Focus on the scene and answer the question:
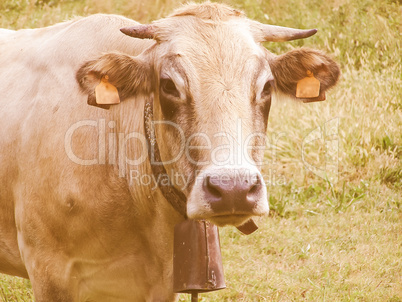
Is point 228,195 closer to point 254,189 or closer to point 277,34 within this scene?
point 254,189

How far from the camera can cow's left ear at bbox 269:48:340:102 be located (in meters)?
3.51

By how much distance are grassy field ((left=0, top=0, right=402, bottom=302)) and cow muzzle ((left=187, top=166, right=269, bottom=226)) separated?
1049 millimetres

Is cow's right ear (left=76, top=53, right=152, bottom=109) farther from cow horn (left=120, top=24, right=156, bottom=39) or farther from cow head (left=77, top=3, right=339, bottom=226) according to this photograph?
cow horn (left=120, top=24, right=156, bottom=39)

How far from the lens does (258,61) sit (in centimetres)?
323

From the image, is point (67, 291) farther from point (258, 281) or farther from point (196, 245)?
point (258, 281)

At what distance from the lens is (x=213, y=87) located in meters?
3.06

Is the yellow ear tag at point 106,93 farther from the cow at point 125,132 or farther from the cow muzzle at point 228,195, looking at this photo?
the cow muzzle at point 228,195

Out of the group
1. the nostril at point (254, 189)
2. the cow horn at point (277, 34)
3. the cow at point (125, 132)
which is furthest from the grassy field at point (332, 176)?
the nostril at point (254, 189)

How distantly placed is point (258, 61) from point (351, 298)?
90.7 inches

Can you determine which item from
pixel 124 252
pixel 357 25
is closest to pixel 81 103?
pixel 124 252

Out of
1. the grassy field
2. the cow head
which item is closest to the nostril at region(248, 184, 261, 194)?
the cow head

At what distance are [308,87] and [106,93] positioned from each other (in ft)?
3.70

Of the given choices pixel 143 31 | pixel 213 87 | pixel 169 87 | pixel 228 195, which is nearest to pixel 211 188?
pixel 228 195

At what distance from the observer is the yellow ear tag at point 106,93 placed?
3338 millimetres
